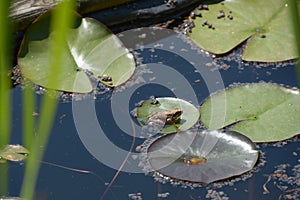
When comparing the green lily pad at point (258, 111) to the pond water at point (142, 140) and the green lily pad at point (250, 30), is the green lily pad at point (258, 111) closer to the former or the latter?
the pond water at point (142, 140)

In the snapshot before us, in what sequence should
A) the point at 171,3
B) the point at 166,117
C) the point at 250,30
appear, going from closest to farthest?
1. the point at 166,117
2. the point at 250,30
3. the point at 171,3

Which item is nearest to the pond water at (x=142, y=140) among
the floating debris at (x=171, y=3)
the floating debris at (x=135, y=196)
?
the floating debris at (x=135, y=196)

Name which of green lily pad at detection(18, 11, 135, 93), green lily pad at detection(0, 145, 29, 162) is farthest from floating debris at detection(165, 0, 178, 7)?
green lily pad at detection(0, 145, 29, 162)

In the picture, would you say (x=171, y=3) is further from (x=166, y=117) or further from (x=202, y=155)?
(x=202, y=155)

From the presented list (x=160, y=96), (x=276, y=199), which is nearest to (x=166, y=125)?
(x=160, y=96)

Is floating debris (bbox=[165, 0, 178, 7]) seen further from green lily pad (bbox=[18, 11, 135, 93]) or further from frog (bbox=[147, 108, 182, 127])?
frog (bbox=[147, 108, 182, 127])

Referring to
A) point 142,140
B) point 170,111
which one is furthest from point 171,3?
point 142,140
